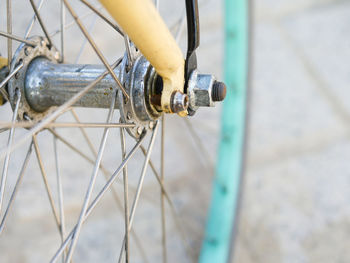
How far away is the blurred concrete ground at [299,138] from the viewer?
52cm

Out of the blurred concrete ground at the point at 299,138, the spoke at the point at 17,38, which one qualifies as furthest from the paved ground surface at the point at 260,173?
the spoke at the point at 17,38

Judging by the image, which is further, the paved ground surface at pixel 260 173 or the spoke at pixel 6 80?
the paved ground surface at pixel 260 173

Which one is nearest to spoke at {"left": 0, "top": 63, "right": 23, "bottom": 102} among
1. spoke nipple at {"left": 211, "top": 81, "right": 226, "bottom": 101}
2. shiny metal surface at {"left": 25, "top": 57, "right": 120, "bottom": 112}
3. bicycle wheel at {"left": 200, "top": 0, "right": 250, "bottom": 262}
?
shiny metal surface at {"left": 25, "top": 57, "right": 120, "bottom": 112}

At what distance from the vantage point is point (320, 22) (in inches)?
30.1

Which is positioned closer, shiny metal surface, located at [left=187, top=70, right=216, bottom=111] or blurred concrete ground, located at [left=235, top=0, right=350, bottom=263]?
shiny metal surface, located at [left=187, top=70, right=216, bottom=111]

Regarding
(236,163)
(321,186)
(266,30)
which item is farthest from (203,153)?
(266,30)

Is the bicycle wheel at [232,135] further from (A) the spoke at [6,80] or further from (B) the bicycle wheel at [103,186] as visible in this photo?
(A) the spoke at [6,80]

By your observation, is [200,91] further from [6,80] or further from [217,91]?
[6,80]

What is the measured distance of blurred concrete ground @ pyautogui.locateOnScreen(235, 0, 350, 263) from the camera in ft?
1.71

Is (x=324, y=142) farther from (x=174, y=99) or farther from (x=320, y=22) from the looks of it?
(x=174, y=99)

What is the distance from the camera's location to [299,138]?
619 mm

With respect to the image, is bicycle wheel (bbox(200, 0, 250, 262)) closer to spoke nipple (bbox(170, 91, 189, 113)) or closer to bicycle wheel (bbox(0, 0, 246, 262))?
bicycle wheel (bbox(0, 0, 246, 262))

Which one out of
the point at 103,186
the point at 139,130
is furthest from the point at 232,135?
the point at 139,130

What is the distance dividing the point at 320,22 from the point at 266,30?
9cm
